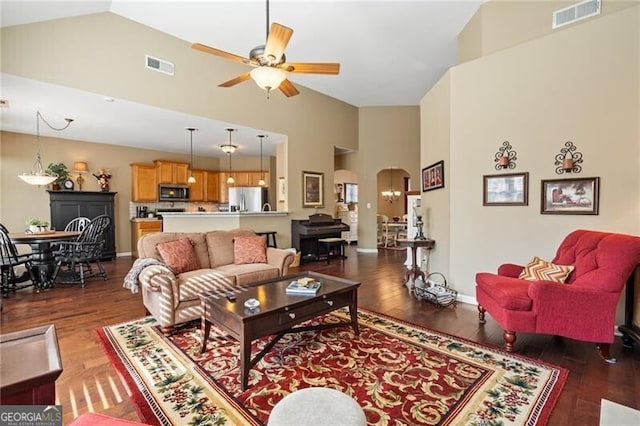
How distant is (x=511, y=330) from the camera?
2514 millimetres

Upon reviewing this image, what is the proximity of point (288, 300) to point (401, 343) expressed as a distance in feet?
3.66

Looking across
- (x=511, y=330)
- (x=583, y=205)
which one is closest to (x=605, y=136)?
(x=583, y=205)

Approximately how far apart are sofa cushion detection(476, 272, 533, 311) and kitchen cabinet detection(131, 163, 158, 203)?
304 inches

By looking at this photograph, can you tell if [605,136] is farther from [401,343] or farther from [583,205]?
[401,343]

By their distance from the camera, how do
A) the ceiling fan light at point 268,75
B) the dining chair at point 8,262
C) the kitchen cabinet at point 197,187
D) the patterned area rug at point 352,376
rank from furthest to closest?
the kitchen cabinet at point 197,187
the dining chair at point 8,262
the ceiling fan light at point 268,75
the patterned area rug at point 352,376

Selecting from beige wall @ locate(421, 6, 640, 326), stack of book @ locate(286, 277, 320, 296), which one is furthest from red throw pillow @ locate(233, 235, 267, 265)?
beige wall @ locate(421, 6, 640, 326)

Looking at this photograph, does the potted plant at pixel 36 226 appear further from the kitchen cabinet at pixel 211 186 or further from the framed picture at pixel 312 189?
the framed picture at pixel 312 189

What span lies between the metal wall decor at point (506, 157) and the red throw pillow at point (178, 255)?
3.86 meters

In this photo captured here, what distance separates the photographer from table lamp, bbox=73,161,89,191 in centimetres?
679

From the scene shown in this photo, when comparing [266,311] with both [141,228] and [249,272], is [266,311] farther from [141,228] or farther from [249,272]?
[141,228]

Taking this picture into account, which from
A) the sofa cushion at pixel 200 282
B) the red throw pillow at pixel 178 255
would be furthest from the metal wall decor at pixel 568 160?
the red throw pillow at pixel 178 255

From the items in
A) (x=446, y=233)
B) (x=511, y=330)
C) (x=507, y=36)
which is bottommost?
(x=511, y=330)

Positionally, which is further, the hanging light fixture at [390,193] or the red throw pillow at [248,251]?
the hanging light fixture at [390,193]

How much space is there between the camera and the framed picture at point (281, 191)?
6.84 metres
